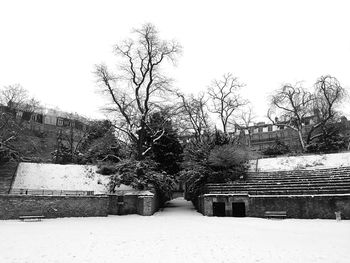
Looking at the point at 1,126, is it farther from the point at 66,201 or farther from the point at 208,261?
the point at 208,261

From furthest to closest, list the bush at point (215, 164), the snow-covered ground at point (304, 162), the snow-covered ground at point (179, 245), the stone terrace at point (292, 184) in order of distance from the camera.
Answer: the snow-covered ground at point (304, 162), the bush at point (215, 164), the stone terrace at point (292, 184), the snow-covered ground at point (179, 245)

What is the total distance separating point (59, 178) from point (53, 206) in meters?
7.02

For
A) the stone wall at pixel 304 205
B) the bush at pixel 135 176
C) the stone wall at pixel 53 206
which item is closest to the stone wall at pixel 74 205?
the stone wall at pixel 53 206

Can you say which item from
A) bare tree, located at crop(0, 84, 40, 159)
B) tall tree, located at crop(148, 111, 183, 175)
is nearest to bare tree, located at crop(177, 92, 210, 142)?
tall tree, located at crop(148, 111, 183, 175)

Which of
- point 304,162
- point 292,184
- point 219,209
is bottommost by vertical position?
point 219,209

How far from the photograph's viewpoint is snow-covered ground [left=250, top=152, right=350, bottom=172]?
26969 mm

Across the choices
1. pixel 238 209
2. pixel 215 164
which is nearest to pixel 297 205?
pixel 238 209

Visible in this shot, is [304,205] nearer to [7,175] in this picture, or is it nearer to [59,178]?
[59,178]

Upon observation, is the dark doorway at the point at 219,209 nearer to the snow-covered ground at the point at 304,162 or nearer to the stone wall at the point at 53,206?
the stone wall at the point at 53,206

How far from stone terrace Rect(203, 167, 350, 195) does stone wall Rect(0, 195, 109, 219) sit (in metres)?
8.48

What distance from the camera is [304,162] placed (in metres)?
28.7

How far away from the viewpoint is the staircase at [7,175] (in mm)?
22078

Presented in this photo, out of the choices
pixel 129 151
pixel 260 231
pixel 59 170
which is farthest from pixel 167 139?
pixel 260 231

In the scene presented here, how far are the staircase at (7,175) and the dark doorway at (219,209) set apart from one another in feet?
50.1
